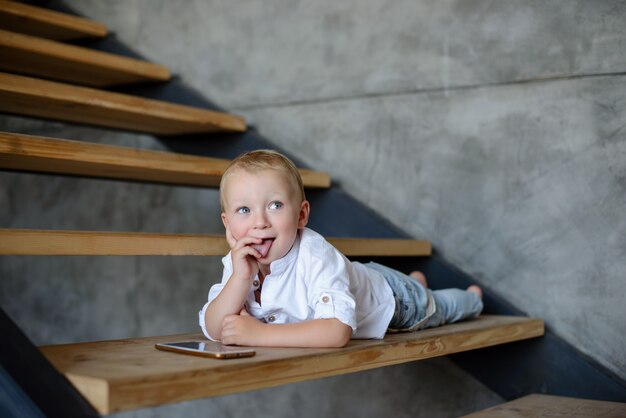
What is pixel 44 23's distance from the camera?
122 inches

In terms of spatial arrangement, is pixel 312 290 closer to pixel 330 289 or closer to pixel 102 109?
pixel 330 289

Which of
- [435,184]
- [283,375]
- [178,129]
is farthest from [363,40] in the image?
[283,375]

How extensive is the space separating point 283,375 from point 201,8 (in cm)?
227

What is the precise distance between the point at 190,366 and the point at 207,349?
17 cm

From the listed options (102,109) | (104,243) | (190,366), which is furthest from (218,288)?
(102,109)

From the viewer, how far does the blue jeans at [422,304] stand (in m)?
1.94

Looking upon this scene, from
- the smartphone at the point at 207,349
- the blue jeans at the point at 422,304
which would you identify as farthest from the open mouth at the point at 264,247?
the blue jeans at the point at 422,304

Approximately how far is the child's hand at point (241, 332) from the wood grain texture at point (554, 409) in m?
0.63

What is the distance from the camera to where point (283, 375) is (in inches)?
53.9

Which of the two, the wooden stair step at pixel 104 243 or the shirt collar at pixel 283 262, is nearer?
the wooden stair step at pixel 104 243

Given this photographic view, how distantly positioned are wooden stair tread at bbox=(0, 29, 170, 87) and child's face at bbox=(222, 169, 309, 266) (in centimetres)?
136

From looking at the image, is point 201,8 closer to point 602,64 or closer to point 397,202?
point 397,202

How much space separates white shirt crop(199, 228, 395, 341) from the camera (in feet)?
5.18

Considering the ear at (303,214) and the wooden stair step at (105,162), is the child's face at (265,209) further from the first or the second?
the wooden stair step at (105,162)
